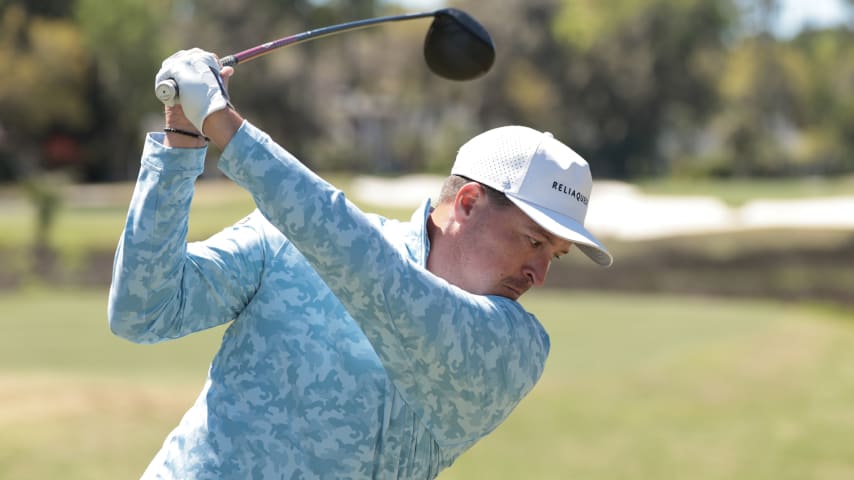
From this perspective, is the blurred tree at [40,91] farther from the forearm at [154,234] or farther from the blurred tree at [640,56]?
the forearm at [154,234]

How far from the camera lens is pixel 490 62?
255 centimetres

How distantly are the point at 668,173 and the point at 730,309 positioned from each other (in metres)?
44.6

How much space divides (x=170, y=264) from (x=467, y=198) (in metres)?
0.51

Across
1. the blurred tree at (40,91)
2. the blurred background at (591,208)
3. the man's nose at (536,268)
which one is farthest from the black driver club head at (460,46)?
the blurred tree at (40,91)

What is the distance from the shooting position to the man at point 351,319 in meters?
1.87

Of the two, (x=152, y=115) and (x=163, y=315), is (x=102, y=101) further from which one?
(x=163, y=315)

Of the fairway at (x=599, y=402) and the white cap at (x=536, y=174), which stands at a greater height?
the white cap at (x=536, y=174)

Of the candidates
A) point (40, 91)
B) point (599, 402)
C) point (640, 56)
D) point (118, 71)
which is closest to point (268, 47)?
point (599, 402)

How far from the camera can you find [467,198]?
2.05 m

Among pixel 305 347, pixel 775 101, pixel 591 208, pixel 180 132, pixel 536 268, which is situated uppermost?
pixel 180 132

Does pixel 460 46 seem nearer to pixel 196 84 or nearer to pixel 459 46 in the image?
pixel 459 46

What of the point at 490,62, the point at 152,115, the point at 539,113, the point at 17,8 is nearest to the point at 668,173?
the point at 539,113

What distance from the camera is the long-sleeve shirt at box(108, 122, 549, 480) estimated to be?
6.09 ft

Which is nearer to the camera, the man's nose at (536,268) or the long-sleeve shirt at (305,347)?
the long-sleeve shirt at (305,347)
